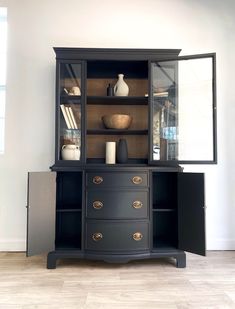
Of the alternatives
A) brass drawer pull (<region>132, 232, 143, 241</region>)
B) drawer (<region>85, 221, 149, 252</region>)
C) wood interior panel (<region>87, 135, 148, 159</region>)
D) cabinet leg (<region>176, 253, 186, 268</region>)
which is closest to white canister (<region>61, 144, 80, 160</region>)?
wood interior panel (<region>87, 135, 148, 159</region>)

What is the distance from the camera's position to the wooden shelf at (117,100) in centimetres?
245

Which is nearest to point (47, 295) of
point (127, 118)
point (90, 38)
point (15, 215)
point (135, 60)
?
point (15, 215)

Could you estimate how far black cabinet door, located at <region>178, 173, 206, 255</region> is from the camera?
2.14m

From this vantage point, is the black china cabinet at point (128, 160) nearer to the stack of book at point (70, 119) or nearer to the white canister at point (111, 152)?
the stack of book at point (70, 119)

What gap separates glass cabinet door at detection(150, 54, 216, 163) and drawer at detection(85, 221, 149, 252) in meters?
0.65

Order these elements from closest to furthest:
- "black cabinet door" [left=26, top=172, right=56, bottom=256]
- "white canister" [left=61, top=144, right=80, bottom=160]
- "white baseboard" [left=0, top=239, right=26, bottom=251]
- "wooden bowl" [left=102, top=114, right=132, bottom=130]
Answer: "black cabinet door" [left=26, top=172, right=56, bottom=256] → "white canister" [left=61, top=144, right=80, bottom=160] → "wooden bowl" [left=102, top=114, right=132, bottom=130] → "white baseboard" [left=0, top=239, right=26, bottom=251]

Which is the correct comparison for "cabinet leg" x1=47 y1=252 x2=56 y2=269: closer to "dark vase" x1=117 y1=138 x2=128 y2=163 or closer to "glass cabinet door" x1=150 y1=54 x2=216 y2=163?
"dark vase" x1=117 y1=138 x2=128 y2=163

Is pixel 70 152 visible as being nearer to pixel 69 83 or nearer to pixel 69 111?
pixel 69 111

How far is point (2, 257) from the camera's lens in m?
2.46

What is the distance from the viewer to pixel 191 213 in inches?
87.0

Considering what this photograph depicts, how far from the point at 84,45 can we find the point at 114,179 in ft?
4.80

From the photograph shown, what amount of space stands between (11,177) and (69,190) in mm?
617

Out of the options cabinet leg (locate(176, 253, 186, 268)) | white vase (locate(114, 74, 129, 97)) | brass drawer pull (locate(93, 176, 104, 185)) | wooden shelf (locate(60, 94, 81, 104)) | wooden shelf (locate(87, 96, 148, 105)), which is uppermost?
white vase (locate(114, 74, 129, 97))

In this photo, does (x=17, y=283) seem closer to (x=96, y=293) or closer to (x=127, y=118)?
(x=96, y=293)
